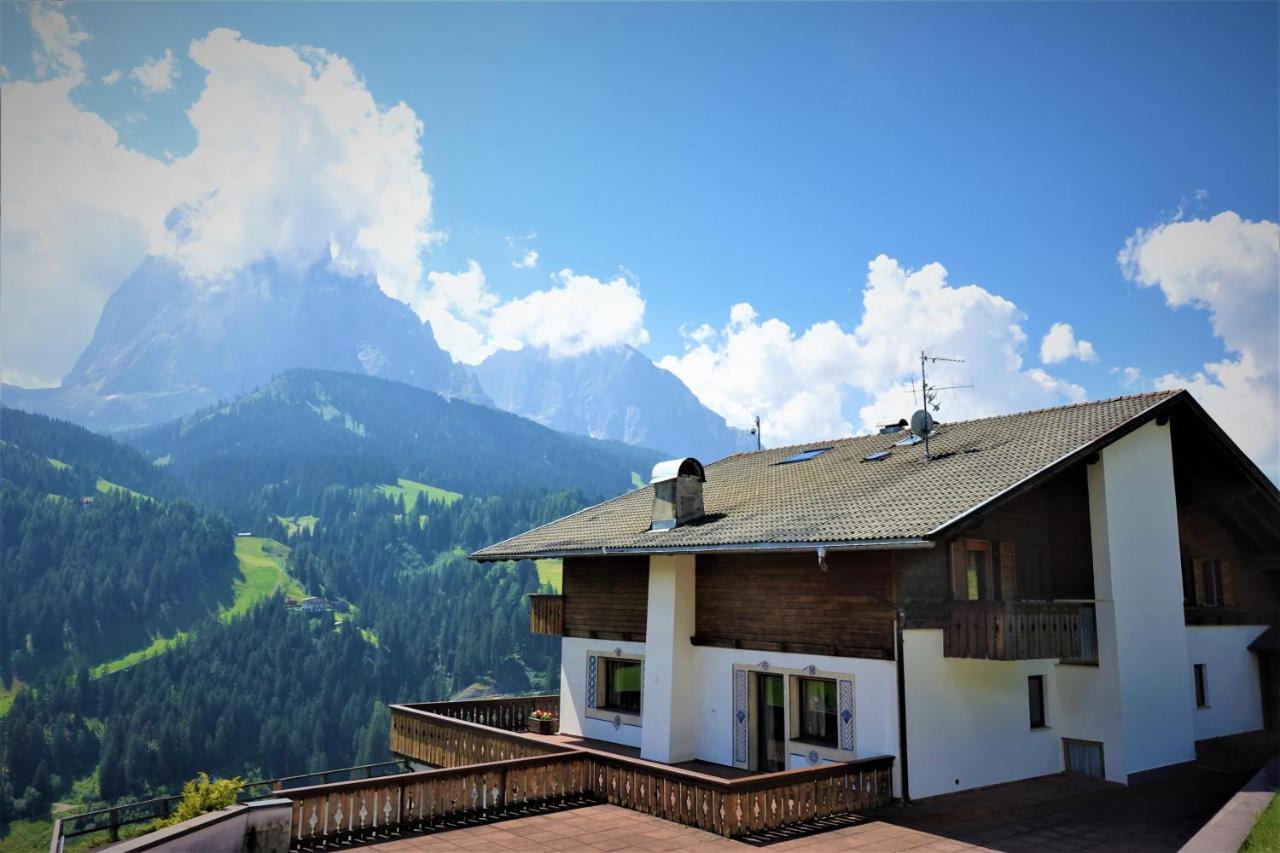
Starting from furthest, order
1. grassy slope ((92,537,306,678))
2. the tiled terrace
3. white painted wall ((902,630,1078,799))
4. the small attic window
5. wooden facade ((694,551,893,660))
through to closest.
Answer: grassy slope ((92,537,306,678)) < the small attic window < wooden facade ((694,551,893,660)) < white painted wall ((902,630,1078,799)) < the tiled terrace

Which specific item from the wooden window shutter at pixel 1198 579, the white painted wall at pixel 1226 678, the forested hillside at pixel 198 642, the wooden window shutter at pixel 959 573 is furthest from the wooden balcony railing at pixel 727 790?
the forested hillside at pixel 198 642

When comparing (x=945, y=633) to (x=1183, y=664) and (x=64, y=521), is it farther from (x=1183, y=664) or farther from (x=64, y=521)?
(x=64, y=521)

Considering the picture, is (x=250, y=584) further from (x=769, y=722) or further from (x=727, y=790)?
(x=727, y=790)

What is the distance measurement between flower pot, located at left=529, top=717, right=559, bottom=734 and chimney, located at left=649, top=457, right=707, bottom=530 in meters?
6.25

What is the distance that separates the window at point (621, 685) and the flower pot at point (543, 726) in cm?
203

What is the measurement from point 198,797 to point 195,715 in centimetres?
13384

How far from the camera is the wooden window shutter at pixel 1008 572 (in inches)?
→ 688

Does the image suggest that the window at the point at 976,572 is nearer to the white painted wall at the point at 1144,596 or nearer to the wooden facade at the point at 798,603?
the wooden facade at the point at 798,603

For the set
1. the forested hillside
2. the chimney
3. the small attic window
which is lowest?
the forested hillside

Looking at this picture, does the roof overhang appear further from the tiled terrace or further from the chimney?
the chimney

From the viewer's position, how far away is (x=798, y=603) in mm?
16969

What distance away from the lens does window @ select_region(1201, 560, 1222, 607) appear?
74.0 feet

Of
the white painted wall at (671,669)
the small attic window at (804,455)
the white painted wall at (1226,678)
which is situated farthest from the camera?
the small attic window at (804,455)

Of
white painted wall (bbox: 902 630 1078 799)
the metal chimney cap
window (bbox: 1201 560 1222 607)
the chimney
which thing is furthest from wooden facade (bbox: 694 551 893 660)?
window (bbox: 1201 560 1222 607)
